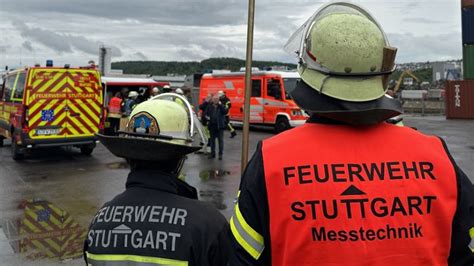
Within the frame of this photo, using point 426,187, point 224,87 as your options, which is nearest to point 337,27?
point 426,187

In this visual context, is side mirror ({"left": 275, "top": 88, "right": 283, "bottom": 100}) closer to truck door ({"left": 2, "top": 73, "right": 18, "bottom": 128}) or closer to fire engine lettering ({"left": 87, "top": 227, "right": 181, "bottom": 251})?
truck door ({"left": 2, "top": 73, "right": 18, "bottom": 128})

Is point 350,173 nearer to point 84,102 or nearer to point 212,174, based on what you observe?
point 212,174

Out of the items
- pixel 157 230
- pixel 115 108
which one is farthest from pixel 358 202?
pixel 115 108

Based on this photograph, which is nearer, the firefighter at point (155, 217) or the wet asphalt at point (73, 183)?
the firefighter at point (155, 217)

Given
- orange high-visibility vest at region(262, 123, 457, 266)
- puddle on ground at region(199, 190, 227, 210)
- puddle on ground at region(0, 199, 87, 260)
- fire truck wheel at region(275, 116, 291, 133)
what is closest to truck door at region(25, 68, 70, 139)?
puddle on ground at region(0, 199, 87, 260)

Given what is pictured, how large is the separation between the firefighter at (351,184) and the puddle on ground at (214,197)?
6.14 m

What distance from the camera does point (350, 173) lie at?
1.42 meters

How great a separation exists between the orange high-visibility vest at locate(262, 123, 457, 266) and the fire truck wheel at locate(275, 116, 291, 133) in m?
16.4

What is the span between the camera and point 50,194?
8547 mm

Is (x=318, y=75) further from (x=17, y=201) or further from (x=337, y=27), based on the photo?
(x=17, y=201)

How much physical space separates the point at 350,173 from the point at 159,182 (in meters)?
0.81

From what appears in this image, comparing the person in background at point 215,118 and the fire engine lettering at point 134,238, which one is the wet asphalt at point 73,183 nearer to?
the person in background at point 215,118

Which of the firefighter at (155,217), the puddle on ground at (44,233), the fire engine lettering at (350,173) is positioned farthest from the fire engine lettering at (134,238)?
the puddle on ground at (44,233)

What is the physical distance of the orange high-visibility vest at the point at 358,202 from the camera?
1.38 meters
